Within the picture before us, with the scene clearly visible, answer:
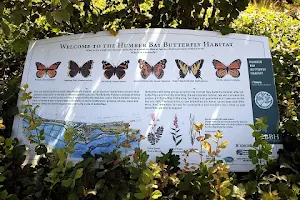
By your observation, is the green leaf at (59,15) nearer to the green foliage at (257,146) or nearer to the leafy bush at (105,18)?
the leafy bush at (105,18)

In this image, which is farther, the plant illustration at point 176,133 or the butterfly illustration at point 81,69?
the butterfly illustration at point 81,69

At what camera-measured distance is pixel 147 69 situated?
223 cm

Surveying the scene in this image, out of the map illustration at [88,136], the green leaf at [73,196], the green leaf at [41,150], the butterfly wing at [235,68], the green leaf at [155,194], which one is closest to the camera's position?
the green leaf at [155,194]

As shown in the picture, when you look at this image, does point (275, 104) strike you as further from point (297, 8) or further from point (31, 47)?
point (297, 8)

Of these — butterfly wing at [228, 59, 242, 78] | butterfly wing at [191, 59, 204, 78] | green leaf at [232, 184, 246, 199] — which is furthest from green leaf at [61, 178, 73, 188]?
butterfly wing at [228, 59, 242, 78]

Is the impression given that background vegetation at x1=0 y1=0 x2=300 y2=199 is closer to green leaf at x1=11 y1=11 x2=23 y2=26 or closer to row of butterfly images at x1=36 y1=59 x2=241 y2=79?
green leaf at x1=11 y1=11 x2=23 y2=26

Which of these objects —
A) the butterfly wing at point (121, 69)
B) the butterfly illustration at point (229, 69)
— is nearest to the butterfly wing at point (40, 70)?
the butterfly wing at point (121, 69)

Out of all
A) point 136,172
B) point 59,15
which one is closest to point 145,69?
point 59,15

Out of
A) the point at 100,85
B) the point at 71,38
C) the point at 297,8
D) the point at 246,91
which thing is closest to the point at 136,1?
the point at 71,38

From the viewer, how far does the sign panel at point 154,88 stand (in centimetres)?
208

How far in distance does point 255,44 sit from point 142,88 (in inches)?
26.6

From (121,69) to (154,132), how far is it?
42 centimetres

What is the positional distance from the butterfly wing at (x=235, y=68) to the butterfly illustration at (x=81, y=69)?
2.54 ft

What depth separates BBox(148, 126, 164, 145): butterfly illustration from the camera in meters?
2.07
